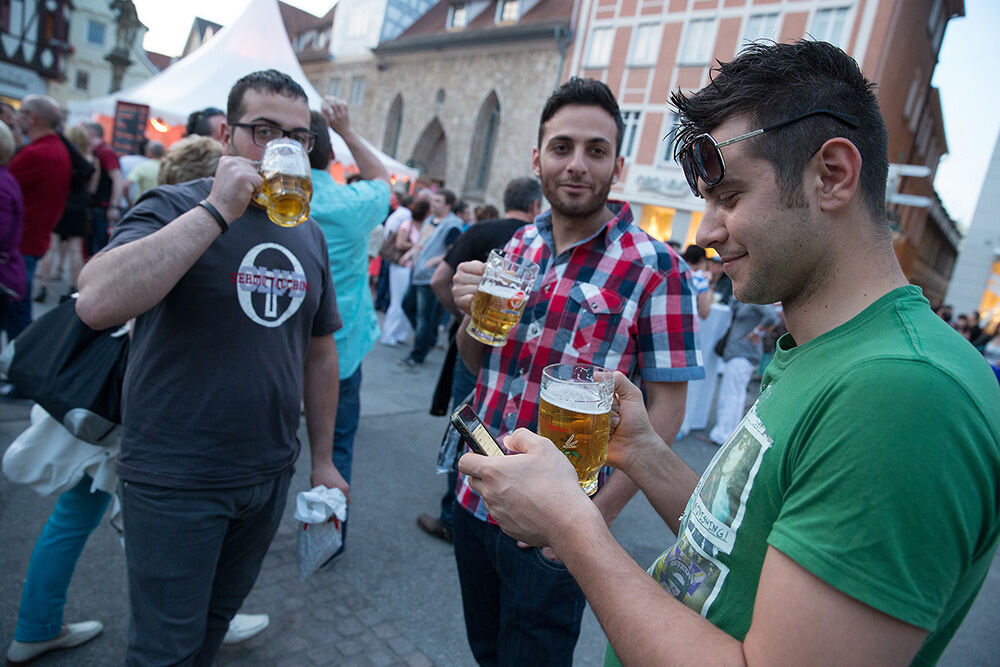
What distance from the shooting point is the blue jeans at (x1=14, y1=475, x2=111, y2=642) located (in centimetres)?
223

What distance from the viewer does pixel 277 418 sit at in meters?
1.85

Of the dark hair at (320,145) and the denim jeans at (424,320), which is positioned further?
the denim jeans at (424,320)

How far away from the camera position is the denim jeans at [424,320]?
24.6 feet

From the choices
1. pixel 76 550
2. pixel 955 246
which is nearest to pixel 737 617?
pixel 76 550

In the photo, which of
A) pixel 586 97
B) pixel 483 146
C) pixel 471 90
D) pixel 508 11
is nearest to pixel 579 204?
pixel 586 97

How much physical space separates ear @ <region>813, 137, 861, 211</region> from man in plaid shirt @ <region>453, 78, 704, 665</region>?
98 centimetres

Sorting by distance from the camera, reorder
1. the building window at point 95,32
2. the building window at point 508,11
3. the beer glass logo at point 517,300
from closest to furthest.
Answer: the beer glass logo at point 517,300 → the building window at point 508,11 → the building window at point 95,32

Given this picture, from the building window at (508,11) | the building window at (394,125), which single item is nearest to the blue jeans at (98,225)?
the building window at (508,11)

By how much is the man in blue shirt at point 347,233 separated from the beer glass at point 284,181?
124 cm

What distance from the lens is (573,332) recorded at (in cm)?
191

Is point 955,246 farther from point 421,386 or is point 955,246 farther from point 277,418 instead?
point 277,418

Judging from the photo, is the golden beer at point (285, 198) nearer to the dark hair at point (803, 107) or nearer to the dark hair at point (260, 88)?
the dark hair at point (260, 88)

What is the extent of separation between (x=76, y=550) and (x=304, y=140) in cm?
186

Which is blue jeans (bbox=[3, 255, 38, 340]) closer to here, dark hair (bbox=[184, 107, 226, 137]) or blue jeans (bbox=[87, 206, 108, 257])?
dark hair (bbox=[184, 107, 226, 137])
